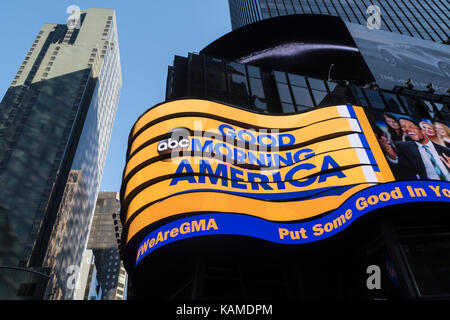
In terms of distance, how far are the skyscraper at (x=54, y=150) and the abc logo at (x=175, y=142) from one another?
→ 85.2 meters

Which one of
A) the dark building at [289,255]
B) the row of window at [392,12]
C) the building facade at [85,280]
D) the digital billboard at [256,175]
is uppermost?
the row of window at [392,12]

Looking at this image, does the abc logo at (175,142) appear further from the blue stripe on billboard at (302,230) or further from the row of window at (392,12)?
the row of window at (392,12)

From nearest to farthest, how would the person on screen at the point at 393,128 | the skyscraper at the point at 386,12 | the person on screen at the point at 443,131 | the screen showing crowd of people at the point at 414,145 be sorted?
the screen showing crowd of people at the point at 414,145, the person on screen at the point at 393,128, the person on screen at the point at 443,131, the skyscraper at the point at 386,12

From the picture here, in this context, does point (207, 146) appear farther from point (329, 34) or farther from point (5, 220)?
point (5, 220)

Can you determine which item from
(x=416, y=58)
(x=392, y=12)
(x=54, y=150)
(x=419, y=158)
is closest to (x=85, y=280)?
(x=54, y=150)

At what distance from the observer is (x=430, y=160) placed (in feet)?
61.0

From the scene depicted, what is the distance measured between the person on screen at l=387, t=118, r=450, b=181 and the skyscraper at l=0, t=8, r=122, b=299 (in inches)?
3592

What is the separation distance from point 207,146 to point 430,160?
12.2 meters

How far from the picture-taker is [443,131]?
838 inches

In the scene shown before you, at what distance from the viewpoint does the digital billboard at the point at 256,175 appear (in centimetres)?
1308

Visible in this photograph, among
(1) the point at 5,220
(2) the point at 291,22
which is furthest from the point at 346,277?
(1) the point at 5,220

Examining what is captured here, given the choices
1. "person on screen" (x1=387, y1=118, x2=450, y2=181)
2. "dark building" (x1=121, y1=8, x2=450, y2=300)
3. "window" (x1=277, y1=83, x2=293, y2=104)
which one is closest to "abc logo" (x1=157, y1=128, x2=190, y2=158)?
"dark building" (x1=121, y1=8, x2=450, y2=300)

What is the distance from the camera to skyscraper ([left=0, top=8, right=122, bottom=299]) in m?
105

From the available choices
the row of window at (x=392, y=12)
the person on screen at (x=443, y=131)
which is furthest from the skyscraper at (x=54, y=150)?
the person on screen at (x=443, y=131)
